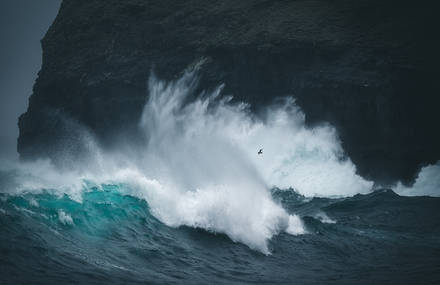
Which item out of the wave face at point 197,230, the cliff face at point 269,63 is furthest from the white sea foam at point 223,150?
the cliff face at point 269,63

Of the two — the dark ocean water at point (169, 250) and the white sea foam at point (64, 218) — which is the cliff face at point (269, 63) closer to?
the dark ocean water at point (169, 250)

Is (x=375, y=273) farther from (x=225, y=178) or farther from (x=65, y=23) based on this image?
(x=65, y=23)

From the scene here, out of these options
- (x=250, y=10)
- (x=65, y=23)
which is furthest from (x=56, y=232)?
(x=65, y=23)

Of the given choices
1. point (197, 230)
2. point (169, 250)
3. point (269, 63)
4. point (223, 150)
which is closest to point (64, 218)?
point (169, 250)

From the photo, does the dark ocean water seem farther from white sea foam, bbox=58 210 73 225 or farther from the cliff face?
the cliff face

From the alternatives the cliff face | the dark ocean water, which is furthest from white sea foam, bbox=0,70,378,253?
the dark ocean water

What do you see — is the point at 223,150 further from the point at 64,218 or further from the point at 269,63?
the point at 64,218
